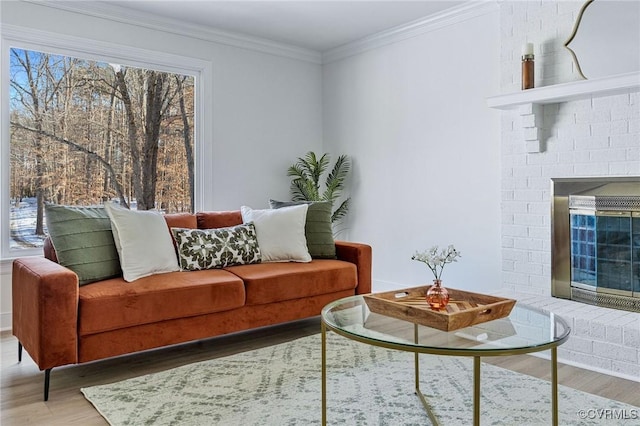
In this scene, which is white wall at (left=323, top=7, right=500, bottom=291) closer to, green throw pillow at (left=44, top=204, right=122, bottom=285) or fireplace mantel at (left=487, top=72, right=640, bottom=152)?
fireplace mantel at (left=487, top=72, right=640, bottom=152)

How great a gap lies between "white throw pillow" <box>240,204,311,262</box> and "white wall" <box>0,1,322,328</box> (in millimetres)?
1212

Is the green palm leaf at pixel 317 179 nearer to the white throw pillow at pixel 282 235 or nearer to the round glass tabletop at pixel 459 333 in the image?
the white throw pillow at pixel 282 235

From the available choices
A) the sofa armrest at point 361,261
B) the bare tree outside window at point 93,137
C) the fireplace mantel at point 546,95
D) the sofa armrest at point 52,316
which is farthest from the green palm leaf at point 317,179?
the sofa armrest at point 52,316

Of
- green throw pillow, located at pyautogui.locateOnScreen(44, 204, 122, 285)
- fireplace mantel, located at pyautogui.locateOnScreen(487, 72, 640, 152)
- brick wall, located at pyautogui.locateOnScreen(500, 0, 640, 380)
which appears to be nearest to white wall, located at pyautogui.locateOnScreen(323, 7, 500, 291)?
brick wall, located at pyautogui.locateOnScreen(500, 0, 640, 380)

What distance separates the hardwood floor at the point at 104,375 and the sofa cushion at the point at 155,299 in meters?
0.30

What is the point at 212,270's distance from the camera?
10.6ft

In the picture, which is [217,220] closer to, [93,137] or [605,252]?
[93,137]

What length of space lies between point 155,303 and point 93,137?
→ 6.49ft

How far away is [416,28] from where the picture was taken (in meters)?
4.45

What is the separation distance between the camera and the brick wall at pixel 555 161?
9.18ft

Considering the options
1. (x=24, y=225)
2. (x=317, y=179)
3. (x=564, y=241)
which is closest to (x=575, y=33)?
(x=564, y=241)

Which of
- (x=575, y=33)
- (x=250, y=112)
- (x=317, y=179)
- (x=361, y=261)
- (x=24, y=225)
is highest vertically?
(x=575, y=33)

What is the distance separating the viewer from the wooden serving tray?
1.83m

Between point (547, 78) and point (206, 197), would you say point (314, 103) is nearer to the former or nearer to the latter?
point (206, 197)
